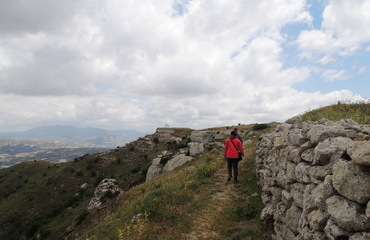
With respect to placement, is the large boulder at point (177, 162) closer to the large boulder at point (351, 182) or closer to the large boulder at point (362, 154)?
the large boulder at point (351, 182)

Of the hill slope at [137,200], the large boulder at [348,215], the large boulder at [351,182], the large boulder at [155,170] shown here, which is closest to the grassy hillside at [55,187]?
the hill slope at [137,200]

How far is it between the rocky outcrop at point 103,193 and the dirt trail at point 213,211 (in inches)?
897

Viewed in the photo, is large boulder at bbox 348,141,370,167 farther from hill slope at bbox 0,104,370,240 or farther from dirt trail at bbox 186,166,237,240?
dirt trail at bbox 186,166,237,240

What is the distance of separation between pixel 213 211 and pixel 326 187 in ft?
24.5

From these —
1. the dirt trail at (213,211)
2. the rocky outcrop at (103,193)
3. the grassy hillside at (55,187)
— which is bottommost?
the grassy hillside at (55,187)

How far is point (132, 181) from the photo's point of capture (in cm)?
5375

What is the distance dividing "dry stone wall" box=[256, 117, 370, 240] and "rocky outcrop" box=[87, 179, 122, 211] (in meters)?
29.7

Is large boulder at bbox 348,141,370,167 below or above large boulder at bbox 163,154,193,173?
above

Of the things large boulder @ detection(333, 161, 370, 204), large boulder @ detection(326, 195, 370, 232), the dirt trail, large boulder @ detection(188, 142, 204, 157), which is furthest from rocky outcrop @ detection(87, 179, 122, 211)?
large boulder @ detection(333, 161, 370, 204)

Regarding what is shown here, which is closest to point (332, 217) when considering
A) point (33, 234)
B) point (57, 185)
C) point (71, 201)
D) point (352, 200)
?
point (352, 200)

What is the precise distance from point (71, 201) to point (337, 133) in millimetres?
58295

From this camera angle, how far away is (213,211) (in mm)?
11812

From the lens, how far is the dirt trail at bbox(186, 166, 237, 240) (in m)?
9.72

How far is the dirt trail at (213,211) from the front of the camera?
383 inches
